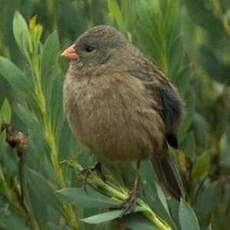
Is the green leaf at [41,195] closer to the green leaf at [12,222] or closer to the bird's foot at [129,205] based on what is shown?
the green leaf at [12,222]

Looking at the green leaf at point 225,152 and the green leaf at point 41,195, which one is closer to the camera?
the green leaf at point 41,195

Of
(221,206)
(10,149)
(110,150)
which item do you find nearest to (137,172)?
(110,150)

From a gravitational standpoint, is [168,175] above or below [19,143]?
below

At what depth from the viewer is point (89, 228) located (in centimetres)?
348

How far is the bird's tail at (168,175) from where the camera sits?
3861mm

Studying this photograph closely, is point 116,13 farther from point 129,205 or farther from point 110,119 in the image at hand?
point 129,205

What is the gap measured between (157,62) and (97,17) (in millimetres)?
601

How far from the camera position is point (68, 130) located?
144 inches

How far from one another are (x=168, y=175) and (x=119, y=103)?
355 mm

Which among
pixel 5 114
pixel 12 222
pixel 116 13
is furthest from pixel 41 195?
pixel 116 13

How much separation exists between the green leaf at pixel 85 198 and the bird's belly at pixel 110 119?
738mm

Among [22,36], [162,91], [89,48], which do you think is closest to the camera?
[22,36]

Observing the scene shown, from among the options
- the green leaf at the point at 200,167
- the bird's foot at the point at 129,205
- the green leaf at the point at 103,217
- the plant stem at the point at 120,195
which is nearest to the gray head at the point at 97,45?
the green leaf at the point at 200,167

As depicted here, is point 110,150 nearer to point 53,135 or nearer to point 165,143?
point 165,143
